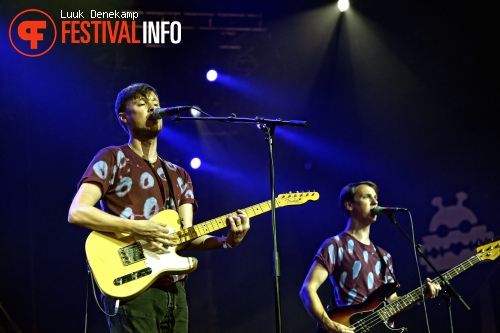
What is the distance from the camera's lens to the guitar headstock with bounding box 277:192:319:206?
13.5ft

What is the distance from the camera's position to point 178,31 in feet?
21.5

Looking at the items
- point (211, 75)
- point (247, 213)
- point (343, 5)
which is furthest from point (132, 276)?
point (343, 5)

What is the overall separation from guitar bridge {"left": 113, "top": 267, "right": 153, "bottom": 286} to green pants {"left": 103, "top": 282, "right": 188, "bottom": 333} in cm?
10

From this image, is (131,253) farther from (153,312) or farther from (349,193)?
(349,193)

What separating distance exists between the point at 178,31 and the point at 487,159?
3939mm

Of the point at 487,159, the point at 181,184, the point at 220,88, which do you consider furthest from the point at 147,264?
the point at 487,159

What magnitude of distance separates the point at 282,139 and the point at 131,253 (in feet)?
12.1

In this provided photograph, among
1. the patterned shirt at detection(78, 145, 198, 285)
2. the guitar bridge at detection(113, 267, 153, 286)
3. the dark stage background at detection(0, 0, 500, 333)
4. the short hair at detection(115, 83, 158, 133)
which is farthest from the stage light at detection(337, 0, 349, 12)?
the guitar bridge at detection(113, 267, 153, 286)

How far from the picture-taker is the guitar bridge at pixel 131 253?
338 centimetres

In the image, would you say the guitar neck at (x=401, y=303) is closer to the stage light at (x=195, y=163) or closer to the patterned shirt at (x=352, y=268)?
the patterned shirt at (x=352, y=268)

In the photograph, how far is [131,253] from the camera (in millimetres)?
3410

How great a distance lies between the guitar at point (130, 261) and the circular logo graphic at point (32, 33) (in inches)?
138

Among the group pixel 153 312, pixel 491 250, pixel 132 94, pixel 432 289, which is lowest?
pixel 432 289

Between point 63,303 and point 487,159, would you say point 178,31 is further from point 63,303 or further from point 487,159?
point 487,159
